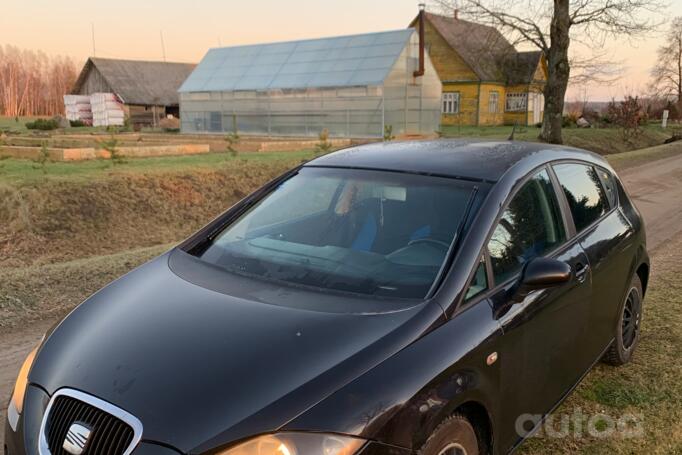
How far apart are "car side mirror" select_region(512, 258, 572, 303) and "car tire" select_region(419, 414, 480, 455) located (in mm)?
677

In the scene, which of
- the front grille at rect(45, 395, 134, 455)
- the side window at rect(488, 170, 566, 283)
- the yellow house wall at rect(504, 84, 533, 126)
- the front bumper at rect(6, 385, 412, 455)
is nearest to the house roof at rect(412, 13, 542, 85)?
the yellow house wall at rect(504, 84, 533, 126)

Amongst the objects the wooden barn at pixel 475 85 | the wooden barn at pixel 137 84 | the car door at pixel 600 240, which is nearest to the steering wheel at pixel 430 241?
the car door at pixel 600 240

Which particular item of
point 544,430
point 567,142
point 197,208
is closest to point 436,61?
point 567,142

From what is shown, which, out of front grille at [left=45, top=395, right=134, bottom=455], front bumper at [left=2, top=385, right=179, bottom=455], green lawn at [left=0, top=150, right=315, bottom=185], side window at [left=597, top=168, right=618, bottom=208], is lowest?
green lawn at [left=0, top=150, right=315, bottom=185]

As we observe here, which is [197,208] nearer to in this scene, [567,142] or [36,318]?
[36,318]

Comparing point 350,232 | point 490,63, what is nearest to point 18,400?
point 350,232

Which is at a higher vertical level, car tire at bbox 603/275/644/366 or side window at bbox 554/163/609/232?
side window at bbox 554/163/609/232

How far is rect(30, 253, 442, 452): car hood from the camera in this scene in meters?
1.84

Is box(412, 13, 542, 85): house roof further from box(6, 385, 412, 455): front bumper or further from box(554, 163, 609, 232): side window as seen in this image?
box(6, 385, 412, 455): front bumper

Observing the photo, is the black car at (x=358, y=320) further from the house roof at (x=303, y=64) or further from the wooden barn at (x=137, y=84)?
the wooden barn at (x=137, y=84)

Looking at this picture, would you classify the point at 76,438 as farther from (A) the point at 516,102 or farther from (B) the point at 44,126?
(A) the point at 516,102

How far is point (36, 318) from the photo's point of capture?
16.6ft

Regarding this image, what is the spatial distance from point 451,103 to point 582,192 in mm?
44873

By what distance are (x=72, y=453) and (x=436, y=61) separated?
49.6 meters
